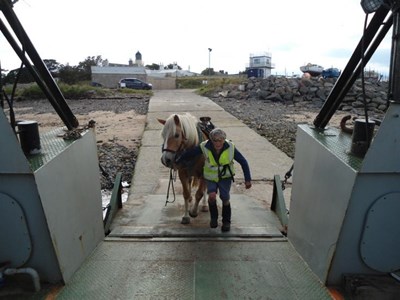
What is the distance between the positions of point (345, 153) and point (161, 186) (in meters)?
4.20

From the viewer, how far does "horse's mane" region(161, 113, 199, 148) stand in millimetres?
4195

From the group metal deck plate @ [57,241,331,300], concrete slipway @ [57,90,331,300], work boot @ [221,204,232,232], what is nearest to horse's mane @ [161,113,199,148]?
work boot @ [221,204,232,232]

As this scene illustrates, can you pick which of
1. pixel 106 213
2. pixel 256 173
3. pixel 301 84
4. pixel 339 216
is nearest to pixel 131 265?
pixel 106 213

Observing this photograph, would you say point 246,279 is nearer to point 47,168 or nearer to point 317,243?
point 317,243

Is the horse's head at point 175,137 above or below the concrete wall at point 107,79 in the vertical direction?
above

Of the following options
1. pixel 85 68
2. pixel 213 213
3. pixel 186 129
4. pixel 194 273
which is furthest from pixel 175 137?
pixel 85 68

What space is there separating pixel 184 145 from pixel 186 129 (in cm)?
20

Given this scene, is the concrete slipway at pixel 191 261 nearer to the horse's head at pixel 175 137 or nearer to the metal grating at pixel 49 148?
the horse's head at pixel 175 137

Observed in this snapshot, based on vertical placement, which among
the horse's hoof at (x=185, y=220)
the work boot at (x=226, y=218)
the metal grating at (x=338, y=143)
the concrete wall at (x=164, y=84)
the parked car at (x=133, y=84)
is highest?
the metal grating at (x=338, y=143)

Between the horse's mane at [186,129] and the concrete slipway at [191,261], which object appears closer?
the concrete slipway at [191,261]

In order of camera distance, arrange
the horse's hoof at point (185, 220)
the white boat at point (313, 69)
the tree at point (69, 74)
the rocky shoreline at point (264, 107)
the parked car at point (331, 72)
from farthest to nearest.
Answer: the tree at point (69, 74) < the white boat at point (313, 69) < the parked car at point (331, 72) < the rocky shoreline at point (264, 107) < the horse's hoof at point (185, 220)

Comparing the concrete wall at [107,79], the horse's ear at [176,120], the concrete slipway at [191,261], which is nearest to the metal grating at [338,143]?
the concrete slipway at [191,261]

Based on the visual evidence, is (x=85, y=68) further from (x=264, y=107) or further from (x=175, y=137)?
Answer: (x=175, y=137)

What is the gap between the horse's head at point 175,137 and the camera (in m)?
4.13
